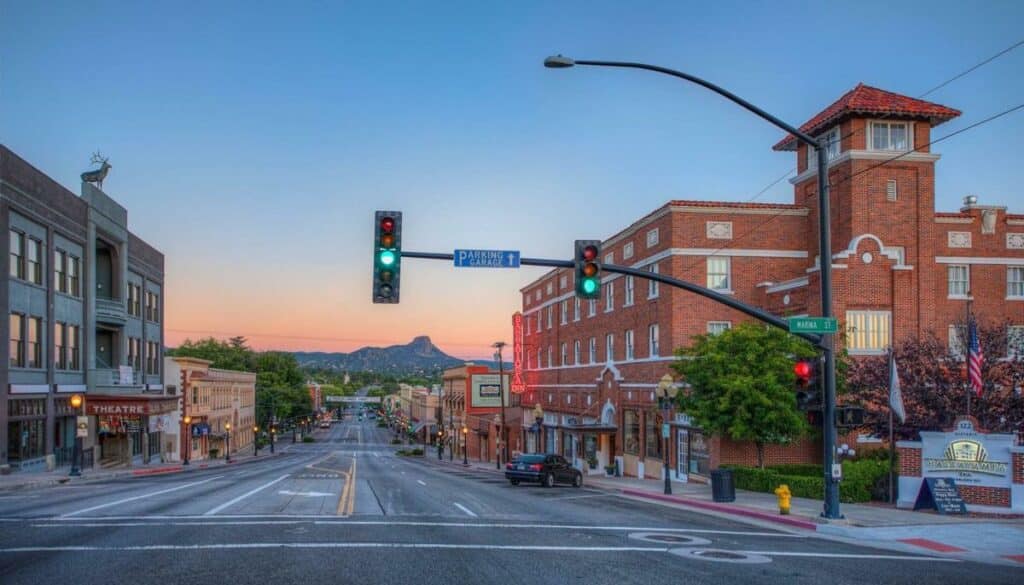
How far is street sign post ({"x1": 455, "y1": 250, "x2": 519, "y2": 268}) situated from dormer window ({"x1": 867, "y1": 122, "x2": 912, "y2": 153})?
80.1 ft

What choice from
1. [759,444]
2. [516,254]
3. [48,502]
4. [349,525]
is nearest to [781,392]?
[759,444]

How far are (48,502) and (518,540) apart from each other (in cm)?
1368

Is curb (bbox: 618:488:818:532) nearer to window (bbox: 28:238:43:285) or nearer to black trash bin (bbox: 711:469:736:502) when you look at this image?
black trash bin (bbox: 711:469:736:502)

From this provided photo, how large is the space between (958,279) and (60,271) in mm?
42460

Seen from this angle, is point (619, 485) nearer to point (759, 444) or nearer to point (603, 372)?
point (759, 444)

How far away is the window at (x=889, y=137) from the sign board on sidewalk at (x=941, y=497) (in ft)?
61.6

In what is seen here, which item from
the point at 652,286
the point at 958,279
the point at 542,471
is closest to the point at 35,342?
the point at 542,471

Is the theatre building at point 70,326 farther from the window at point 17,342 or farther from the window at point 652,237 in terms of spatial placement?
the window at point 652,237

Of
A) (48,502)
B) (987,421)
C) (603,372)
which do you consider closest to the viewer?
(48,502)

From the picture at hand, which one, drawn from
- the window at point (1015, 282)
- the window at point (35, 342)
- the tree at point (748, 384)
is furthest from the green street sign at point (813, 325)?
the window at point (35, 342)

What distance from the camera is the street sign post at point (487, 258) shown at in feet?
61.9

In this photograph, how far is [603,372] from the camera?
165ft

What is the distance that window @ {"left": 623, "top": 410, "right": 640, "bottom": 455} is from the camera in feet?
147

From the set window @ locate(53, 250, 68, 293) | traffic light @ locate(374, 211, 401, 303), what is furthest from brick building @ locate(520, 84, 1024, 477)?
window @ locate(53, 250, 68, 293)
